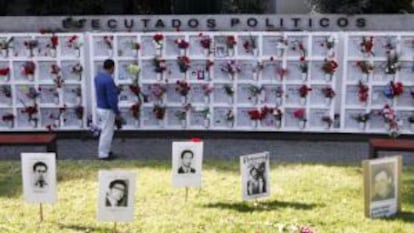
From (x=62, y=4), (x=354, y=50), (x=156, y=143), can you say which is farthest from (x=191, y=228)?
Answer: (x=62, y=4)

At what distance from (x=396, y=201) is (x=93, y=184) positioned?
3.32 meters

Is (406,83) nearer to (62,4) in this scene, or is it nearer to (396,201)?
(396,201)

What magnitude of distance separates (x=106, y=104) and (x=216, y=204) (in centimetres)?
286

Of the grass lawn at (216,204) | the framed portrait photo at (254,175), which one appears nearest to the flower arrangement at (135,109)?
the grass lawn at (216,204)

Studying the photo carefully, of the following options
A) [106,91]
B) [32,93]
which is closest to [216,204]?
[106,91]

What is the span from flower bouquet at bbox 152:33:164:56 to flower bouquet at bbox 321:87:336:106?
2513 mm

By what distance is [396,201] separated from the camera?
20.6 ft

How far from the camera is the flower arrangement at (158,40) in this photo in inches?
404

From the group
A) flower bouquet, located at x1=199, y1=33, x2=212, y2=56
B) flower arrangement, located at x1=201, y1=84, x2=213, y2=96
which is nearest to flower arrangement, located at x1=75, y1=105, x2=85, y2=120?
flower arrangement, located at x1=201, y1=84, x2=213, y2=96

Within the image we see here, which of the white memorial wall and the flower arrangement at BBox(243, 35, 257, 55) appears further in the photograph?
the flower arrangement at BBox(243, 35, 257, 55)

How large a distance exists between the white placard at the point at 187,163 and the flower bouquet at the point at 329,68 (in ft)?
13.4

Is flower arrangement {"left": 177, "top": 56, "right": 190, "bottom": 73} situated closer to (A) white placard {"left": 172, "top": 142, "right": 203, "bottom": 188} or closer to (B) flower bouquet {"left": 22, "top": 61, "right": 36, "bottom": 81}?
(B) flower bouquet {"left": 22, "top": 61, "right": 36, "bottom": 81}

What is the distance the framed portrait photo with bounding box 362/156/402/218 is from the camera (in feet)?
19.5

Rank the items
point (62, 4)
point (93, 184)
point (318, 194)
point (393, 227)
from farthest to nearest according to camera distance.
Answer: point (62, 4), point (93, 184), point (318, 194), point (393, 227)
